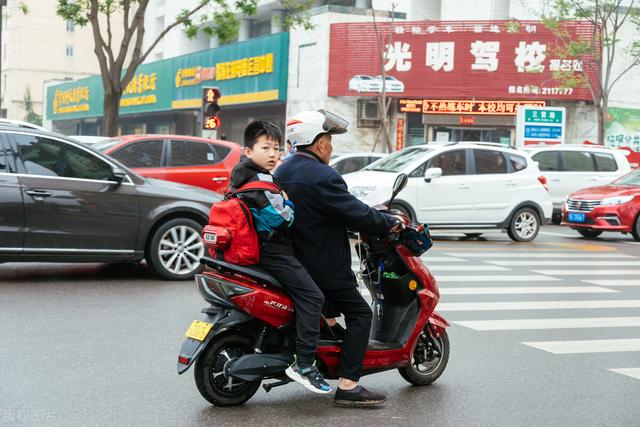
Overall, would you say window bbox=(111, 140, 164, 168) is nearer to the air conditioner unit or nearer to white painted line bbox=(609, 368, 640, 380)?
white painted line bbox=(609, 368, 640, 380)

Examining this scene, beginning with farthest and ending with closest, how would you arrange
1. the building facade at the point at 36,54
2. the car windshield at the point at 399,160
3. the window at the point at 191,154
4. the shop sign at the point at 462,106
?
the building facade at the point at 36,54 < the shop sign at the point at 462,106 < the car windshield at the point at 399,160 < the window at the point at 191,154

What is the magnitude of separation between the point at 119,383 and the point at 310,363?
131 centimetres

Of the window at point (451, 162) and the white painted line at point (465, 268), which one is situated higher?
the window at point (451, 162)

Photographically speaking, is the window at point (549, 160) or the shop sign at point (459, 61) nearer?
the window at point (549, 160)

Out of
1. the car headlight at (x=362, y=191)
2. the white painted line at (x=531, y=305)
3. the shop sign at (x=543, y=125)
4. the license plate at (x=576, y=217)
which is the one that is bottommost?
the white painted line at (x=531, y=305)

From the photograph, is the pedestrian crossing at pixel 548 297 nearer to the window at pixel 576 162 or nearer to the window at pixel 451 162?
the window at pixel 451 162

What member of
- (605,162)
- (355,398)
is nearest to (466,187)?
(605,162)

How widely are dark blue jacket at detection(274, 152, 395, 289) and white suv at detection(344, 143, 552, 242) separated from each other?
10.4 m

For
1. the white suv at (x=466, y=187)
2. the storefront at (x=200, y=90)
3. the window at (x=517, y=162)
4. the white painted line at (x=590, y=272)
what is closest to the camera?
the white painted line at (x=590, y=272)

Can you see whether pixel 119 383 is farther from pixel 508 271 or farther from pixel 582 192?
pixel 582 192

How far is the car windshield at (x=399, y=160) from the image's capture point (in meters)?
16.8

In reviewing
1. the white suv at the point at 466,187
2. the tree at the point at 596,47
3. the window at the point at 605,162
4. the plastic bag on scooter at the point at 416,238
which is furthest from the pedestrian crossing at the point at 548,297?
the tree at the point at 596,47

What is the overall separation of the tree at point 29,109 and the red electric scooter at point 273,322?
3233 inches

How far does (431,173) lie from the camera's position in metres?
A: 16.3
